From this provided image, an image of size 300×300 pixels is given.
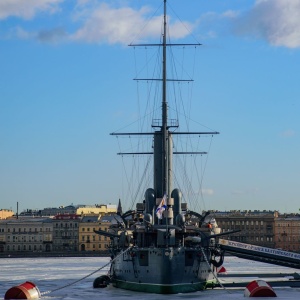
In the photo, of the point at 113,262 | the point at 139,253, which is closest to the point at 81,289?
the point at 113,262

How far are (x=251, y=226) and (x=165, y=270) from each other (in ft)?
422

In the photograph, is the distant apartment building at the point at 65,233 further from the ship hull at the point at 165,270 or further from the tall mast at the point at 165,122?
the ship hull at the point at 165,270

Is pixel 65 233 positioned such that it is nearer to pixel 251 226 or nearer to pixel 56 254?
pixel 56 254

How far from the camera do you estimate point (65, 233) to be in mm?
174500

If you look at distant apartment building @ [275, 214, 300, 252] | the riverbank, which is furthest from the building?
distant apartment building @ [275, 214, 300, 252]

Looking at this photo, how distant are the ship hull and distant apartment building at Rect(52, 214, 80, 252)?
120526mm

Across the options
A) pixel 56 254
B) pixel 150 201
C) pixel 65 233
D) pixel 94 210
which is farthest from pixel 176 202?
pixel 94 210

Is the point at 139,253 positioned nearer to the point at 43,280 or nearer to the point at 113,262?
the point at 113,262

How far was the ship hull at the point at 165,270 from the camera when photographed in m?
49.3

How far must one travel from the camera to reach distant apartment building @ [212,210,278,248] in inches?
6895

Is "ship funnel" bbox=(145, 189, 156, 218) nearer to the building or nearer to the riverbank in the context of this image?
the riverbank

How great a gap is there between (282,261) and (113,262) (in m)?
11.1

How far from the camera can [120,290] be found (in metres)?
54.1

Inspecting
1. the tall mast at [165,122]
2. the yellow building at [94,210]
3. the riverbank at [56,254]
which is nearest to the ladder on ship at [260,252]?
the tall mast at [165,122]
